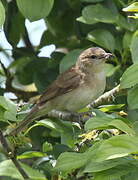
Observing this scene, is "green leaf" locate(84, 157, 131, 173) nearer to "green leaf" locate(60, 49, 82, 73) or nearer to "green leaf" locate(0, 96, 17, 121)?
"green leaf" locate(0, 96, 17, 121)

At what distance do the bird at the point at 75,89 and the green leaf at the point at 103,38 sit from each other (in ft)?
1.14

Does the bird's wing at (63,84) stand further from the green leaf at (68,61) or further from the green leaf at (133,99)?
the green leaf at (133,99)

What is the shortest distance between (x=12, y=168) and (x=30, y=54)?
2.67m

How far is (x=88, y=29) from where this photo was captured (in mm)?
4426

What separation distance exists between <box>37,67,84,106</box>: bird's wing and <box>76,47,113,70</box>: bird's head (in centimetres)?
11

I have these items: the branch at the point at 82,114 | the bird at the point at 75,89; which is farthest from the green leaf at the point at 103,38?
the branch at the point at 82,114

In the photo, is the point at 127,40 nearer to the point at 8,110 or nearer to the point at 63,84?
the point at 63,84

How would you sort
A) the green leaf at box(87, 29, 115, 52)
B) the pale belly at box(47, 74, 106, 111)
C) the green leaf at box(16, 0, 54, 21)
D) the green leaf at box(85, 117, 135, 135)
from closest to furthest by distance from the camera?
1. the green leaf at box(85, 117, 135, 135)
2. the green leaf at box(16, 0, 54, 21)
3. the green leaf at box(87, 29, 115, 52)
4. the pale belly at box(47, 74, 106, 111)

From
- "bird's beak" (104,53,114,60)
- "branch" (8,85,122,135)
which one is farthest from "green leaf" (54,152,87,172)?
"bird's beak" (104,53,114,60)

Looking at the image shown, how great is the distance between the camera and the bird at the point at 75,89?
→ 4522 mm

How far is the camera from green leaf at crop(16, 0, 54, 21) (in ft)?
9.29

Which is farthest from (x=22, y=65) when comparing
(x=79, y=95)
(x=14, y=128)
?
(x=14, y=128)

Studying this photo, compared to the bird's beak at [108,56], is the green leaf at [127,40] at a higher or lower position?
higher

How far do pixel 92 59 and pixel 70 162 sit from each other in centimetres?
300
